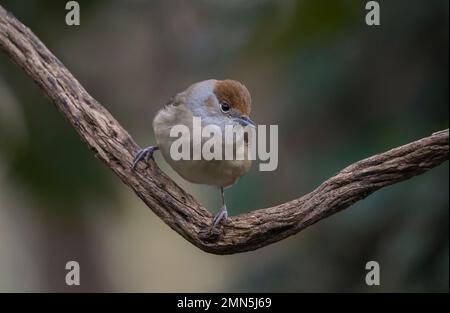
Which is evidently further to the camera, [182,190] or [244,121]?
[244,121]

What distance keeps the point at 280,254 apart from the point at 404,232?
1.22m

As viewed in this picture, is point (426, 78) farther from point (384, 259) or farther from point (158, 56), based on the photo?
point (158, 56)

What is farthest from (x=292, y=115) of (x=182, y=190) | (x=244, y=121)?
(x=182, y=190)

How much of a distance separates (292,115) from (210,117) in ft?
4.41

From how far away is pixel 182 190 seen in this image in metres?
3.91

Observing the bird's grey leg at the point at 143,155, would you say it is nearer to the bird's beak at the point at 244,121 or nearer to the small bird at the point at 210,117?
the small bird at the point at 210,117

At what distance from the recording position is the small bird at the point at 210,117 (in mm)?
4102

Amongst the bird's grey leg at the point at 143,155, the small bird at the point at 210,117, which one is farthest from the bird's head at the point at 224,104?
the bird's grey leg at the point at 143,155

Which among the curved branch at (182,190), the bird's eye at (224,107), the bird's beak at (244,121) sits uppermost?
the bird's eye at (224,107)

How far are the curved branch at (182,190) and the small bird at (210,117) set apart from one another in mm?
197

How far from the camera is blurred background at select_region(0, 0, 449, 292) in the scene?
4820 millimetres

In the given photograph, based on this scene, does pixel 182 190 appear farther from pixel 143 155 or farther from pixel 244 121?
pixel 244 121

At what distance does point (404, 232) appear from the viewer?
15.4ft
